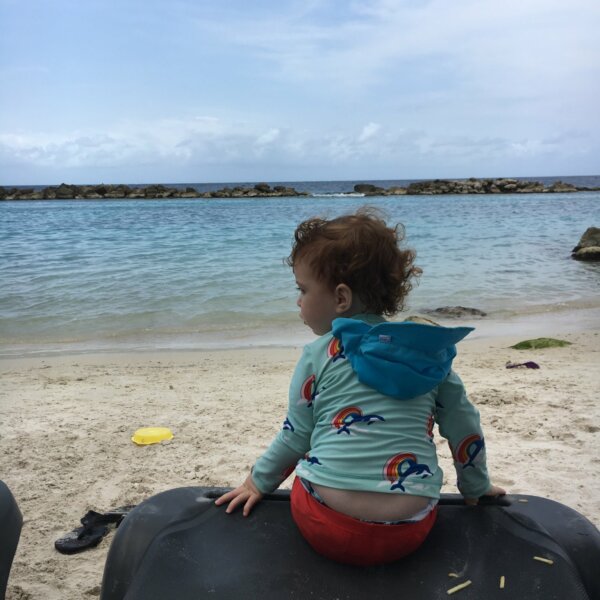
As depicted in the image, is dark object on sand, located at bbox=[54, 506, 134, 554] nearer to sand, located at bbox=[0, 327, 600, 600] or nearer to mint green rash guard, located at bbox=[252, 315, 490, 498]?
sand, located at bbox=[0, 327, 600, 600]

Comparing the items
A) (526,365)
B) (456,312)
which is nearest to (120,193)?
(456,312)

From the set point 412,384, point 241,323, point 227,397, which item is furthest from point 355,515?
point 241,323

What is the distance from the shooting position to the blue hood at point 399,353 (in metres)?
1.55

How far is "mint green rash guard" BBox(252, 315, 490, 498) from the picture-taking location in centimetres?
157

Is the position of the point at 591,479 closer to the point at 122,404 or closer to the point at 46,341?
the point at 122,404

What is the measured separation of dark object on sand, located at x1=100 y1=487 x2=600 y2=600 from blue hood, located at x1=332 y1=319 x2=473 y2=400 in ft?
1.71

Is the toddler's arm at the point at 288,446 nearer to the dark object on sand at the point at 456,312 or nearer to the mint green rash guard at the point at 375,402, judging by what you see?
the mint green rash guard at the point at 375,402

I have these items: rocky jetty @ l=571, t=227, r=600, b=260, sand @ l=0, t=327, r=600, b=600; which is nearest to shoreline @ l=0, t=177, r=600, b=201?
rocky jetty @ l=571, t=227, r=600, b=260

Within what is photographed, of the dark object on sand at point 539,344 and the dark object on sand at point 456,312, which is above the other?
the dark object on sand at point 539,344

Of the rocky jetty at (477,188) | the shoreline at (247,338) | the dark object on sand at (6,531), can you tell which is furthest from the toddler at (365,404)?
Result: the rocky jetty at (477,188)

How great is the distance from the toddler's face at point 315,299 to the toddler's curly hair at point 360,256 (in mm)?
22

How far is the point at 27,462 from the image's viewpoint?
3385mm

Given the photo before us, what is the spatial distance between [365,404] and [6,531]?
1217 mm

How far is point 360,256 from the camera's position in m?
1.69
